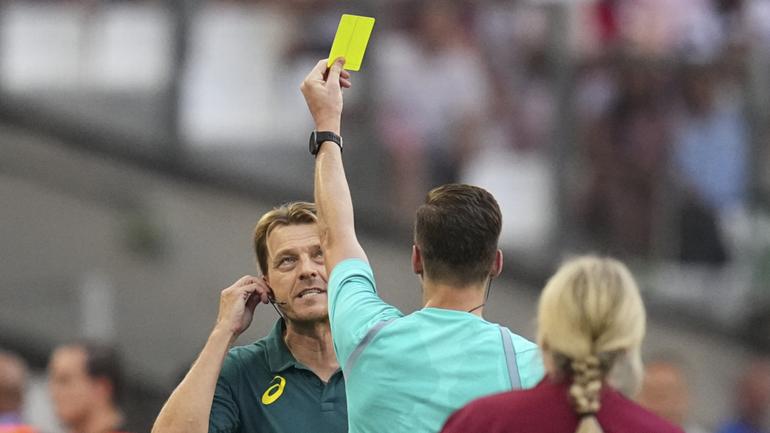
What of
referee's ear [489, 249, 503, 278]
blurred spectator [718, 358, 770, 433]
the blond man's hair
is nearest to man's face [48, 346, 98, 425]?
the blond man's hair

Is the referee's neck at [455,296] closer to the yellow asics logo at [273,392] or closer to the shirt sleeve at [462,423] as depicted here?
the shirt sleeve at [462,423]

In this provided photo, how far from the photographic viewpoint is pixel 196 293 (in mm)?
11133

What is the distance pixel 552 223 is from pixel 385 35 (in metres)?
1.92

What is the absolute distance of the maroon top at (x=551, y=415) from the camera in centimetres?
347

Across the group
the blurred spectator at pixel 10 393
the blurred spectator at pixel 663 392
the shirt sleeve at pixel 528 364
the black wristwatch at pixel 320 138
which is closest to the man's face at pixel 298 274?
the black wristwatch at pixel 320 138

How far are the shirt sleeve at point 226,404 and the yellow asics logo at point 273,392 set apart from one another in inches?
3.4

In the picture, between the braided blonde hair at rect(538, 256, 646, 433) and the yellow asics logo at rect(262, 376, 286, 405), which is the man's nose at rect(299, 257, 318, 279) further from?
the braided blonde hair at rect(538, 256, 646, 433)

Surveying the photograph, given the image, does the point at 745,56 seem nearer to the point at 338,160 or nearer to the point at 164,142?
the point at 164,142

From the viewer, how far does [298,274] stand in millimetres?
4723

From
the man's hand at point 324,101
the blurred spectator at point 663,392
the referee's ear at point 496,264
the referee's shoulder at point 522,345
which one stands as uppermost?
the man's hand at point 324,101

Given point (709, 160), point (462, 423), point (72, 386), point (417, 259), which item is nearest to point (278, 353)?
Answer: point (417, 259)

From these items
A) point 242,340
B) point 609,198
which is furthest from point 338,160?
point 609,198

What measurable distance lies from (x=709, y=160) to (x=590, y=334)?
8.59 metres

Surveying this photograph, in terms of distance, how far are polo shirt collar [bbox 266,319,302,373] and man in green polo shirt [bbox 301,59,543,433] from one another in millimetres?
738
